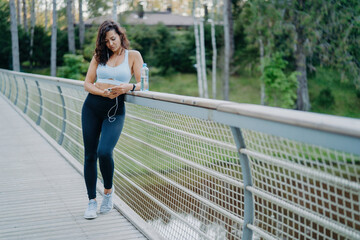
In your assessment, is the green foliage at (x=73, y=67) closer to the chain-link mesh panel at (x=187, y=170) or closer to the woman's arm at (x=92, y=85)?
the woman's arm at (x=92, y=85)

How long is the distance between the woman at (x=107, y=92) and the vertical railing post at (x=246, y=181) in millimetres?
1511

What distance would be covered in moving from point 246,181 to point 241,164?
0.10m

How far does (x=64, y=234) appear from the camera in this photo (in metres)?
3.40

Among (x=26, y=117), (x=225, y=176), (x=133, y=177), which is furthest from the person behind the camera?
(x=26, y=117)

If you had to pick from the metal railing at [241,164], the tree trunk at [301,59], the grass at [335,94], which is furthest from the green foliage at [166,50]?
the metal railing at [241,164]

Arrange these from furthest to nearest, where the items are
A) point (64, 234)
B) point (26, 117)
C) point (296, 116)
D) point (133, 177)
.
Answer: point (26, 117) < point (133, 177) < point (64, 234) < point (296, 116)

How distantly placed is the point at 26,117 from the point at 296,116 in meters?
10.0

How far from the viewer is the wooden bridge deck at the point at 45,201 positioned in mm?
3436

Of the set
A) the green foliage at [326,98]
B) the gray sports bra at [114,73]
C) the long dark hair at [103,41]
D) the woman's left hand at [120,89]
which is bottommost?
the green foliage at [326,98]

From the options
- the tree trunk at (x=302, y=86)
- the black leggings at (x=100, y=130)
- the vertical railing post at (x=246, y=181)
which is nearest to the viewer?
the vertical railing post at (x=246, y=181)

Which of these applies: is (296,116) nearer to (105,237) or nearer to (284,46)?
(105,237)

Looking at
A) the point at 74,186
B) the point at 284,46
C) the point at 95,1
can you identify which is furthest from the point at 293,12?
the point at 74,186

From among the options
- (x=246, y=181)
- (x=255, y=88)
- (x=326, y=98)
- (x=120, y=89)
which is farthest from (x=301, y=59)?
(x=246, y=181)

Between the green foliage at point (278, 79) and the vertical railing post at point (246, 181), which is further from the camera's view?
the green foliage at point (278, 79)
